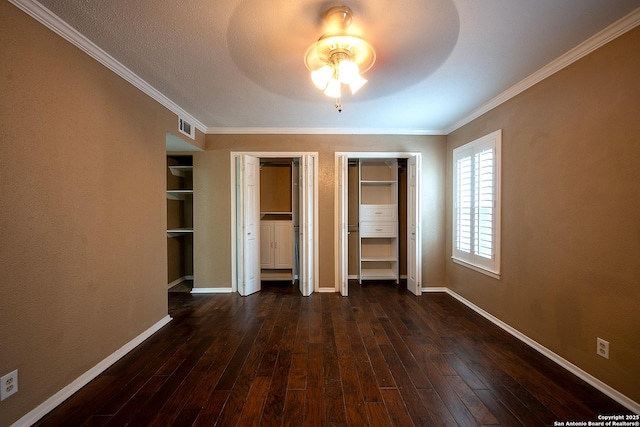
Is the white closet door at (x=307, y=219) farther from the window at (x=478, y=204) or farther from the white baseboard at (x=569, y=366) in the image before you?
the white baseboard at (x=569, y=366)

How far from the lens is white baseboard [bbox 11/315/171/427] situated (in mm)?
1561

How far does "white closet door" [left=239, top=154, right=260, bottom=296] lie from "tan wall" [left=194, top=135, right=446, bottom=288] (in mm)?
302

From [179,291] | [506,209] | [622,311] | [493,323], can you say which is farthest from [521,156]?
[179,291]

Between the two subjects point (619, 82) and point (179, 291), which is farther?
point (179, 291)

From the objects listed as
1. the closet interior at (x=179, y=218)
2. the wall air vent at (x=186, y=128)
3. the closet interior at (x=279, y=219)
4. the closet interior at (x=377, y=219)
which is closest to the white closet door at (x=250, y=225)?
the closet interior at (x=279, y=219)

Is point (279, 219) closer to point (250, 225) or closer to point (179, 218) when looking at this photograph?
point (250, 225)

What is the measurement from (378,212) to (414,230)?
0.72 m

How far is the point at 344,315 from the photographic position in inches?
126

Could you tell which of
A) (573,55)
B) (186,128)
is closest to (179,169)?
(186,128)

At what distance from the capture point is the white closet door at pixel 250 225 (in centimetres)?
387

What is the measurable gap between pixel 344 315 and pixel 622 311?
238 centimetres

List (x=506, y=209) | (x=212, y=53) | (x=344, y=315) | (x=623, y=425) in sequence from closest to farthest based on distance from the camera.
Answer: (x=623, y=425) < (x=212, y=53) < (x=506, y=209) < (x=344, y=315)

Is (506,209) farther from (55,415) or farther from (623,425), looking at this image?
(55,415)

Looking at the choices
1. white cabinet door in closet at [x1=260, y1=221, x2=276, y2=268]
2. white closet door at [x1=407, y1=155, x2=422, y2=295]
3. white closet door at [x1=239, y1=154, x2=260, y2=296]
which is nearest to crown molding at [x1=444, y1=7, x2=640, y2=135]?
white closet door at [x1=407, y1=155, x2=422, y2=295]
